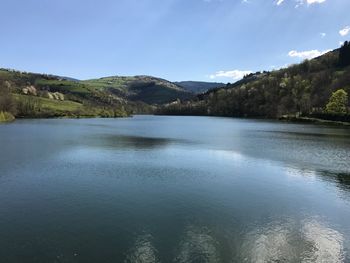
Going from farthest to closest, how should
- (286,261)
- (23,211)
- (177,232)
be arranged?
(23,211) < (177,232) < (286,261)

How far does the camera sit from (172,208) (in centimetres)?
2877

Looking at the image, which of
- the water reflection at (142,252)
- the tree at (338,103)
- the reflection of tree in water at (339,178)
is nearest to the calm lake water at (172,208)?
the water reflection at (142,252)

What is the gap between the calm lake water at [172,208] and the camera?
20828 mm

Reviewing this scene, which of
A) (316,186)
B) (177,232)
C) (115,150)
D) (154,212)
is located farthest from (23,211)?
(115,150)

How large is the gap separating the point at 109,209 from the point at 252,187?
14.6m

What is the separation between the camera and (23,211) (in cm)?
2742

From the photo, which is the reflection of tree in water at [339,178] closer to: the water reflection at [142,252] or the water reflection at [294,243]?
the water reflection at [294,243]

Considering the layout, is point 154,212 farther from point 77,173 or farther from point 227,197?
point 77,173

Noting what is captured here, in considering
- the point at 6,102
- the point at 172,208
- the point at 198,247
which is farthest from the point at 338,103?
the point at 198,247

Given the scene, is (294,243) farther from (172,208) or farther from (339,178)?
(339,178)

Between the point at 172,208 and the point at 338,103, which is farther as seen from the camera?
the point at 338,103

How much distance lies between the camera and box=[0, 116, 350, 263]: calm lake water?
68.3ft

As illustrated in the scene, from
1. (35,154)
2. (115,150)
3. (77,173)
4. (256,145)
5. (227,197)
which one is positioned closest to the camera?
(227,197)

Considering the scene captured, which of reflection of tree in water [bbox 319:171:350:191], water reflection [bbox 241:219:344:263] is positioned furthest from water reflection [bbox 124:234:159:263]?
reflection of tree in water [bbox 319:171:350:191]
